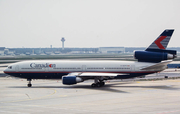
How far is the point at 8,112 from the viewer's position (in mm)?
26734

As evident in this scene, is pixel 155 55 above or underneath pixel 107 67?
above

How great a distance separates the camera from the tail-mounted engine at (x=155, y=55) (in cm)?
4902

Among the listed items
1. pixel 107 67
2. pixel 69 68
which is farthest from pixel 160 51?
pixel 69 68

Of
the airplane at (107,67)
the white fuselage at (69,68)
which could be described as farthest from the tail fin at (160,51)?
the white fuselage at (69,68)

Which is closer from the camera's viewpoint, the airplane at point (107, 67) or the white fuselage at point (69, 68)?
the airplane at point (107, 67)

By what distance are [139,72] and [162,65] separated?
430 cm

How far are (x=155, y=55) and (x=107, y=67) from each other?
29.3 ft

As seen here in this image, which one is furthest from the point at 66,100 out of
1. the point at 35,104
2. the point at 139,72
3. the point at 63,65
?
the point at 139,72

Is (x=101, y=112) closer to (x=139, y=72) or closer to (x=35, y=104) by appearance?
(x=35, y=104)

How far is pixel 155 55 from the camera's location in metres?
49.7
